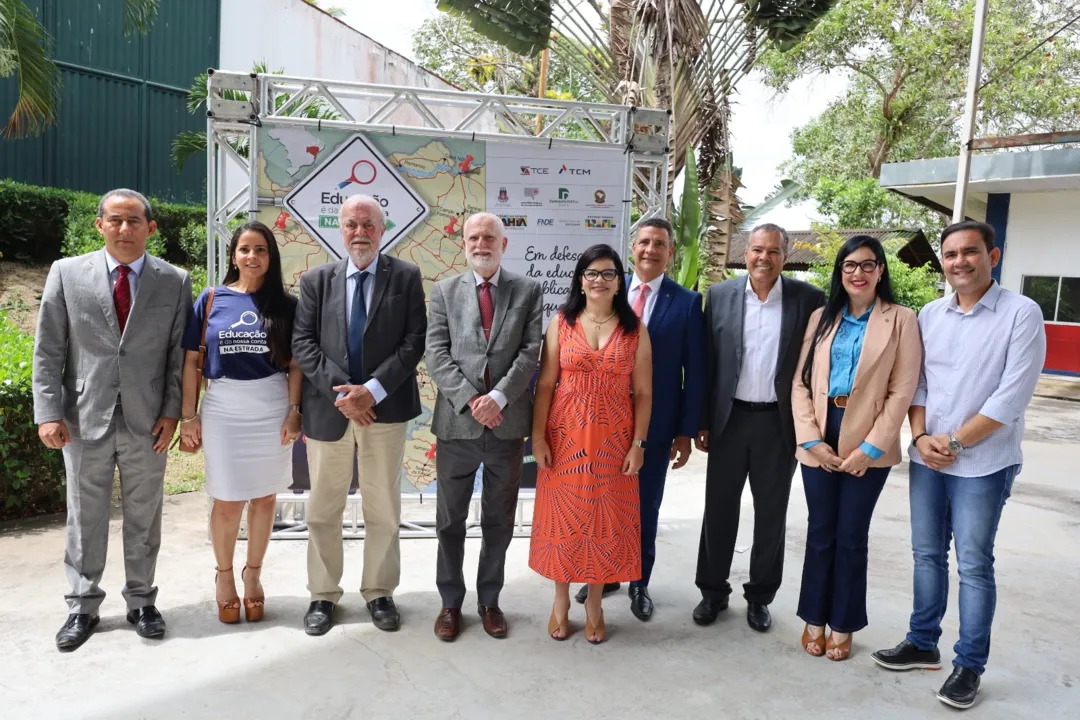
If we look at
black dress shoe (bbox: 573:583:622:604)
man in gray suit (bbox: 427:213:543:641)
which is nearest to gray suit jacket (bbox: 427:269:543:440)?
man in gray suit (bbox: 427:213:543:641)

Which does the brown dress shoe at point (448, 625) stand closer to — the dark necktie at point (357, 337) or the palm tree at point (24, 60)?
the dark necktie at point (357, 337)

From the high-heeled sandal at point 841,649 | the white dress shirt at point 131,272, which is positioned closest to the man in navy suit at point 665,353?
the high-heeled sandal at point 841,649

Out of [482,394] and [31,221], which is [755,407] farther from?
[31,221]

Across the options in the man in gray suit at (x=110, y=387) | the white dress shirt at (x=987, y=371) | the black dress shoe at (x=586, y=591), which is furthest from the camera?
the black dress shoe at (x=586, y=591)

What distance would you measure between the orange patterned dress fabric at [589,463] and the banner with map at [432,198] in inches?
62.5

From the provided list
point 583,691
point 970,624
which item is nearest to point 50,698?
point 583,691

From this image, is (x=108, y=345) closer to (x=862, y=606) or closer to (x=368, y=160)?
(x=368, y=160)

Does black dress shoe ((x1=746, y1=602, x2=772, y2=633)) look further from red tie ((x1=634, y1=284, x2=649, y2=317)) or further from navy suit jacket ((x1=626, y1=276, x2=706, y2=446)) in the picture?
red tie ((x1=634, y1=284, x2=649, y2=317))

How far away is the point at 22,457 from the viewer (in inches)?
199

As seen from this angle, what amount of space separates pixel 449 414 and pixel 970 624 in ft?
7.72

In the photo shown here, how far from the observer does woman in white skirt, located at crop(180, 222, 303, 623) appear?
3.59 metres

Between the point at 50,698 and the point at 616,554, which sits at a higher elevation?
the point at 616,554

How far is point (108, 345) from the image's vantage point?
3.48m

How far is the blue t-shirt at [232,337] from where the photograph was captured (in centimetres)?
358
